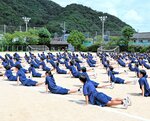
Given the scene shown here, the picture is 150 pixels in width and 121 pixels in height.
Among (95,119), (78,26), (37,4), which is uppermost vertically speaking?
(37,4)

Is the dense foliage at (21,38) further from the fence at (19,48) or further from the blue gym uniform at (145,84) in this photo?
the blue gym uniform at (145,84)

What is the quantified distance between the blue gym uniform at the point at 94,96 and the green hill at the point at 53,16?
95396 mm

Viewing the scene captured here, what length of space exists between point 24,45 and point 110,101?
58.0m

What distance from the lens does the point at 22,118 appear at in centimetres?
895

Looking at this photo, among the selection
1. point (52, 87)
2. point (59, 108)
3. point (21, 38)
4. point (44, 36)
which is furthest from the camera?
point (44, 36)

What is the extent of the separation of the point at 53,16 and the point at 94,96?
121 m

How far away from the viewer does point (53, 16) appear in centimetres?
12962

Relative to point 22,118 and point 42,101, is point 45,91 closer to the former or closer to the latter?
point 42,101

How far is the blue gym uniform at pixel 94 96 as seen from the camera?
412 inches

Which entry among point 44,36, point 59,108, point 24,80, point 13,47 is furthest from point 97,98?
point 44,36

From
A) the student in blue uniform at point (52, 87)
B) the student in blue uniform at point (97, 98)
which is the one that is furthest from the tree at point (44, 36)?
the student in blue uniform at point (97, 98)

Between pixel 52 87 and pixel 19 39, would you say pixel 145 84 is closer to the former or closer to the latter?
pixel 52 87

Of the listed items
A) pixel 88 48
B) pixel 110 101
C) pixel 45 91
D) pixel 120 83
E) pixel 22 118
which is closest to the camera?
pixel 22 118

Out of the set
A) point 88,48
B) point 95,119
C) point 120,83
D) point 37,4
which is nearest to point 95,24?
point 37,4
